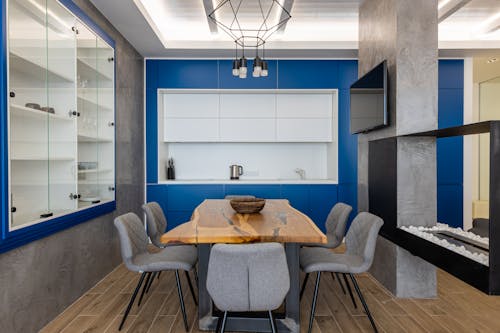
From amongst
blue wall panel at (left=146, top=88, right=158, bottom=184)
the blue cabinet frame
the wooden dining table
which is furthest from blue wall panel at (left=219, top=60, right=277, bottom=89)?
the blue cabinet frame

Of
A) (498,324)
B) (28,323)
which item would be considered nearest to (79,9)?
(28,323)

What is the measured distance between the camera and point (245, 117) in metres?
5.50

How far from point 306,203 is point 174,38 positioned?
9.98 feet

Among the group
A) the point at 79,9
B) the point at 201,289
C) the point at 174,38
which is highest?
the point at 174,38

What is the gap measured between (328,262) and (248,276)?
880 mm

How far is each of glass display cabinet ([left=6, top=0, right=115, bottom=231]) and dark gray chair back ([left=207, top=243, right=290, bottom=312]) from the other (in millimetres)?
1419

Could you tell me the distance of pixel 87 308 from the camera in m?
3.04

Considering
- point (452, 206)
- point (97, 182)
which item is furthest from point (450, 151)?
point (97, 182)

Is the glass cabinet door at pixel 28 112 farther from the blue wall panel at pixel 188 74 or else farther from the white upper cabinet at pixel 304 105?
the white upper cabinet at pixel 304 105

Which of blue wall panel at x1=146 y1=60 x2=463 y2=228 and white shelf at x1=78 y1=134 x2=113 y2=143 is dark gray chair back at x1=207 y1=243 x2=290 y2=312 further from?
blue wall panel at x1=146 y1=60 x2=463 y2=228

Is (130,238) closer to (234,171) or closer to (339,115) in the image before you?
(234,171)

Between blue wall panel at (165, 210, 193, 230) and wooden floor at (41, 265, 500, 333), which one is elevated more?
blue wall panel at (165, 210, 193, 230)

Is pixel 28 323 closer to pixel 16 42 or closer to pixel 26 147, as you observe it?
pixel 26 147

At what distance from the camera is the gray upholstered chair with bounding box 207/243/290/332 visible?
1876 millimetres
